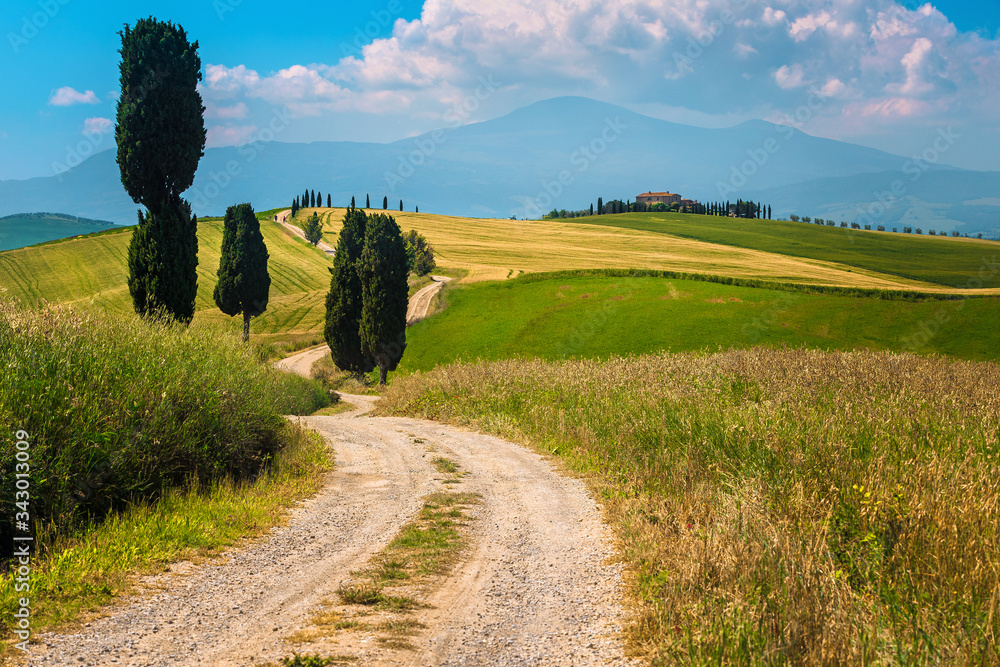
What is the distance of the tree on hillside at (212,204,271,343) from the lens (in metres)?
64.2

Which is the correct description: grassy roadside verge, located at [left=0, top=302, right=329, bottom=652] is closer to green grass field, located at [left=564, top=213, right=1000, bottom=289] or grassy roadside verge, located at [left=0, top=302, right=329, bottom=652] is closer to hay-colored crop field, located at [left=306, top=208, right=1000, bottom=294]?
hay-colored crop field, located at [left=306, top=208, right=1000, bottom=294]

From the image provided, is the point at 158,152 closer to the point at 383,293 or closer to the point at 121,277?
the point at 383,293

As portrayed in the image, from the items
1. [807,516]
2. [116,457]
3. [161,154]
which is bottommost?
[807,516]

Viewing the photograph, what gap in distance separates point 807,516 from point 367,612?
16.6 feet

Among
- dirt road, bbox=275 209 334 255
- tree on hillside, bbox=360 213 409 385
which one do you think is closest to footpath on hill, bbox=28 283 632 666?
tree on hillside, bbox=360 213 409 385

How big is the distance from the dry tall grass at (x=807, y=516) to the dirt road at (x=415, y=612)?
22.9 inches

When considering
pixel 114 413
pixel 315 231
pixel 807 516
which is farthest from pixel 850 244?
pixel 114 413

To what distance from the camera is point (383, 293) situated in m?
44.9

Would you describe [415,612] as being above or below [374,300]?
below

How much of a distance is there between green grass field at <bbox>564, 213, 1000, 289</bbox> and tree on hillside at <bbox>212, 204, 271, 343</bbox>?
3628 inches

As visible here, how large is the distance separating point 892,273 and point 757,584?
112277 mm

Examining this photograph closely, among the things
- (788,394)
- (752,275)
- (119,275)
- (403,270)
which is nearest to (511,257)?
(752,275)

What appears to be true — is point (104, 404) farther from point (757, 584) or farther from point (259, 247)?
point (259, 247)

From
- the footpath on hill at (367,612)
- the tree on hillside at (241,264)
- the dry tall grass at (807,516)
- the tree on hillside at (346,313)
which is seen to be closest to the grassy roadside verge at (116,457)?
the footpath on hill at (367,612)
